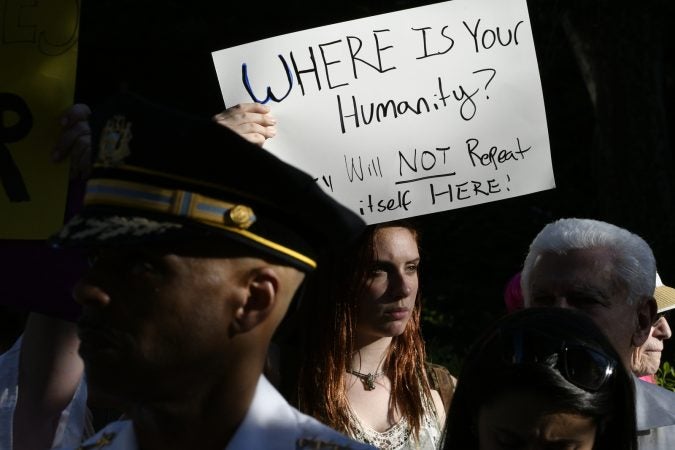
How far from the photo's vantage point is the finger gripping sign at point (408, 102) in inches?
151

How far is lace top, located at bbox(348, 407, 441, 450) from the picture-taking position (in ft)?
13.0

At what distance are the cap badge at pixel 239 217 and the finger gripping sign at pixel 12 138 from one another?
1123 millimetres

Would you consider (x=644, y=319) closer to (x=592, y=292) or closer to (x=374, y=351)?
(x=592, y=292)

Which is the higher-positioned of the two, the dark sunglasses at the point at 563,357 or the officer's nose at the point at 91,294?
Result: the officer's nose at the point at 91,294

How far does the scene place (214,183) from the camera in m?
2.23

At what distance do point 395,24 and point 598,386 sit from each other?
5.48 ft

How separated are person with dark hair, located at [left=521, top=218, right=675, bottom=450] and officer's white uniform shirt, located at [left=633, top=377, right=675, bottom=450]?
0.32 metres

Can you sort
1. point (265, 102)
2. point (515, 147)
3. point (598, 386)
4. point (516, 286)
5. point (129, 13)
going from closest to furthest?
point (598, 386), point (265, 102), point (515, 147), point (516, 286), point (129, 13)

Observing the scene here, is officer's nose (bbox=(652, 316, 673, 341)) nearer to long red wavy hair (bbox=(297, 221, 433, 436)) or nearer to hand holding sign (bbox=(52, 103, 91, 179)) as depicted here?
long red wavy hair (bbox=(297, 221, 433, 436))

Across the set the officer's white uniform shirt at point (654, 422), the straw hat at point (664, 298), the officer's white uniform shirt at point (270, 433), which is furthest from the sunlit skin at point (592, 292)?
the officer's white uniform shirt at point (270, 433)

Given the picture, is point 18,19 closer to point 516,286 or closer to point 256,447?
point 256,447

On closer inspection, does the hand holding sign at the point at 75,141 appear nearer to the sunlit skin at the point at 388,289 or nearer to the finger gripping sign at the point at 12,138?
the finger gripping sign at the point at 12,138

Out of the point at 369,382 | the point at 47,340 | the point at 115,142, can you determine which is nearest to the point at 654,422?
the point at 369,382

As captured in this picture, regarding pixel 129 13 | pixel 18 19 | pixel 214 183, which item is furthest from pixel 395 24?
pixel 129 13
